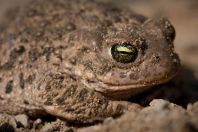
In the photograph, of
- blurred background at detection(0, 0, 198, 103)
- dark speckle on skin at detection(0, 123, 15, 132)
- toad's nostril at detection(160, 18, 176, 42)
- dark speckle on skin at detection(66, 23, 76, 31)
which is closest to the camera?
dark speckle on skin at detection(0, 123, 15, 132)

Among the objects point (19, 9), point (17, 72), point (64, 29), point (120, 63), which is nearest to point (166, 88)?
→ point (120, 63)

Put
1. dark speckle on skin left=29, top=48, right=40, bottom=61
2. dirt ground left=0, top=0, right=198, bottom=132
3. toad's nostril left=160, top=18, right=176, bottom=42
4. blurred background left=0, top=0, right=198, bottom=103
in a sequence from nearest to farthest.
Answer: dirt ground left=0, top=0, right=198, bottom=132, toad's nostril left=160, top=18, right=176, bottom=42, dark speckle on skin left=29, top=48, right=40, bottom=61, blurred background left=0, top=0, right=198, bottom=103

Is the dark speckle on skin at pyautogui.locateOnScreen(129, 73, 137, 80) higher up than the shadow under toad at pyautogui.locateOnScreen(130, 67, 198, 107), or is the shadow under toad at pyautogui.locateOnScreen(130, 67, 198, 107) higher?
the dark speckle on skin at pyautogui.locateOnScreen(129, 73, 137, 80)

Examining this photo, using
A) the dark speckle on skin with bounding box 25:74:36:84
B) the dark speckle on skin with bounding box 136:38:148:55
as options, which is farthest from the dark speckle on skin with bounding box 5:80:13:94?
the dark speckle on skin with bounding box 136:38:148:55

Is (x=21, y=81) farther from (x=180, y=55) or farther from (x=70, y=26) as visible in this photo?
(x=180, y=55)

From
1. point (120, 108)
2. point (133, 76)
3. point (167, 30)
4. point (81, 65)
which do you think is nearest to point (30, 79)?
point (81, 65)

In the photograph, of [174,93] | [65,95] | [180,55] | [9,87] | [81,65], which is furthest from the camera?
[180,55]

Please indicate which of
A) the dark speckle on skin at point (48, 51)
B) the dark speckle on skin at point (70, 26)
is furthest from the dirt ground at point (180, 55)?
the dark speckle on skin at point (70, 26)

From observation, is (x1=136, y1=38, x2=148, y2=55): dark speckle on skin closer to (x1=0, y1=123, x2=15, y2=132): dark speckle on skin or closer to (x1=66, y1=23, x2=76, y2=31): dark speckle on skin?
(x1=66, y1=23, x2=76, y2=31): dark speckle on skin
